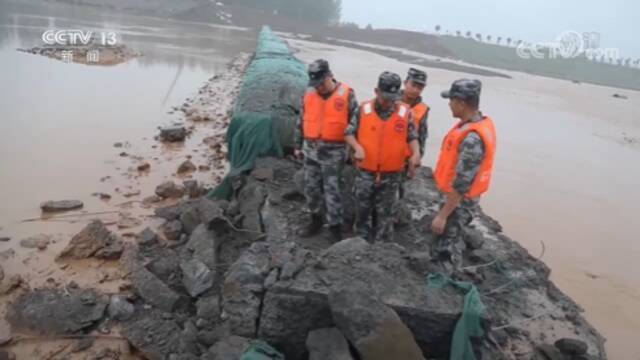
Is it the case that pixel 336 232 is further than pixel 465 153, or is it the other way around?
pixel 336 232

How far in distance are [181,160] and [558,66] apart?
169 feet

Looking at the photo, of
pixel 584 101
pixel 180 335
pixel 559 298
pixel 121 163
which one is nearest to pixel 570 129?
pixel 584 101

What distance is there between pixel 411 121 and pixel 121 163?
6.14 m

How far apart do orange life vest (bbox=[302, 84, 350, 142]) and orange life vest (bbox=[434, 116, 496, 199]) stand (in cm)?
119

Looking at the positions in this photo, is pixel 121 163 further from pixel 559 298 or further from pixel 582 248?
pixel 582 248

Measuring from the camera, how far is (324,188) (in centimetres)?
528

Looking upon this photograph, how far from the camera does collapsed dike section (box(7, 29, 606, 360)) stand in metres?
3.73

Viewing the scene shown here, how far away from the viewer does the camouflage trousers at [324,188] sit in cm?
523

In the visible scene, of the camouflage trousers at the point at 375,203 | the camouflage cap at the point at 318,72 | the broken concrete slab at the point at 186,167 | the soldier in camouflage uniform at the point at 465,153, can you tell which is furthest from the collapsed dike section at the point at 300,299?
the broken concrete slab at the point at 186,167

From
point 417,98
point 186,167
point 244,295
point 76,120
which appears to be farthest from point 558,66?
point 244,295

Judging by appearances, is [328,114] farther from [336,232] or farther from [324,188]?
[336,232]

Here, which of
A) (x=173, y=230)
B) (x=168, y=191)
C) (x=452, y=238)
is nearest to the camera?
(x=452, y=238)

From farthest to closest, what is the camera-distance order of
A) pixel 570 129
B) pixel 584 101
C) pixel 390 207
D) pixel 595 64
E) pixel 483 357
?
pixel 595 64 → pixel 584 101 → pixel 570 129 → pixel 390 207 → pixel 483 357

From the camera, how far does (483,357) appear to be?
396 centimetres
